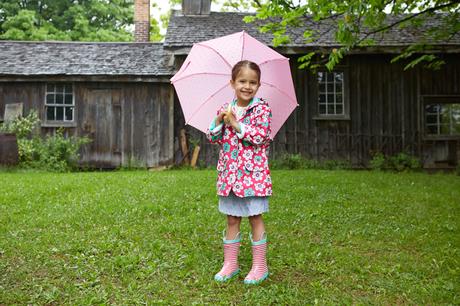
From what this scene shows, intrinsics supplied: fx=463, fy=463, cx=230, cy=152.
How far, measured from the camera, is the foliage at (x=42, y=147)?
13469 mm

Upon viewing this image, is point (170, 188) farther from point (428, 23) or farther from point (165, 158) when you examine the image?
point (428, 23)

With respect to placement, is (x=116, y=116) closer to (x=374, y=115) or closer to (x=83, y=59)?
(x=83, y=59)

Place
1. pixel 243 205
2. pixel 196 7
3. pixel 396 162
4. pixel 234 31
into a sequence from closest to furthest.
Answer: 1. pixel 243 205
2. pixel 396 162
3. pixel 234 31
4. pixel 196 7

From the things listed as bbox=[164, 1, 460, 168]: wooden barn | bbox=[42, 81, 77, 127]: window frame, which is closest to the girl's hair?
bbox=[164, 1, 460, 168]: wooden barn

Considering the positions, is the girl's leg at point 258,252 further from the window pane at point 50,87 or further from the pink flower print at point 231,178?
the window pane at point 50,87

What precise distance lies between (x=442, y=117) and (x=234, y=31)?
7.29 m

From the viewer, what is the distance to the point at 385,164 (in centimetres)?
1402

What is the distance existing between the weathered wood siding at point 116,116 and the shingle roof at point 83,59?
474mm

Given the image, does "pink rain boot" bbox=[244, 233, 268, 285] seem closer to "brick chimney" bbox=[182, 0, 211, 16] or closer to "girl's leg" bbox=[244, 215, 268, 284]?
"girl's leg" bbox=[244, 215, 268, 284]

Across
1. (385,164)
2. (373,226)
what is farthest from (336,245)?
(385,164)

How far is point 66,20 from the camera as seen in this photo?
1209 inches

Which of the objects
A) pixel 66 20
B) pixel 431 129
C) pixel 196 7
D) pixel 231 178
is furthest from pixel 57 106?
pixel 66 20

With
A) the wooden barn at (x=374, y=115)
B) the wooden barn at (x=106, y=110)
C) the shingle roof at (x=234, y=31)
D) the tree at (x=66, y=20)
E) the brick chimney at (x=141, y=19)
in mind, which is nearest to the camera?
the shingle roof at (x=234, y=31)

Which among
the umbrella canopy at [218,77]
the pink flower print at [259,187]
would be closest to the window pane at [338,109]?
the umbrella canopy at [218,77]
